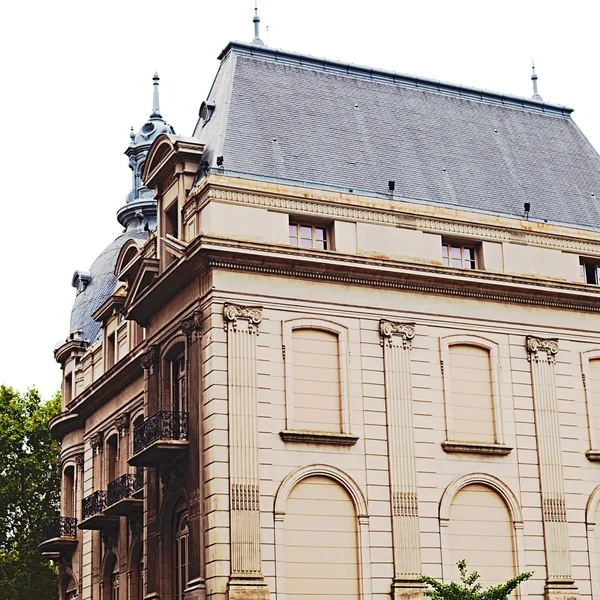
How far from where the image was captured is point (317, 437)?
1378 inches

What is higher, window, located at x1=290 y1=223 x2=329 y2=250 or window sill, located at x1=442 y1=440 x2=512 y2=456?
window, located at x1=290 y1=223 x2=329 y2=250

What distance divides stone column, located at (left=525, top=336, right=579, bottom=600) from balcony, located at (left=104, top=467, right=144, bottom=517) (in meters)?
13.3

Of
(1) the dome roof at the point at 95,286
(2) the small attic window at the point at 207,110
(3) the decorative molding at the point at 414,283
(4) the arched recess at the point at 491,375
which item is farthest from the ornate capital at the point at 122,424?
(4) the arched recess at the point at 491,375

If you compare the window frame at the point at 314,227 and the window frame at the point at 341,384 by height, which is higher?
the window frame at the point at 314,227

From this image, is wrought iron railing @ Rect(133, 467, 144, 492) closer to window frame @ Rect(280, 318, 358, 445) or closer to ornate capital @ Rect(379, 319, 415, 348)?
window frame @ Rect(280, 318, 358, 445)

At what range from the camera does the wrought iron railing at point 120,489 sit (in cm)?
4328

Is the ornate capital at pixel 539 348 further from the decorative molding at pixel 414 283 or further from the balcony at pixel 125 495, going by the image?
the balcony at pixel 125 495

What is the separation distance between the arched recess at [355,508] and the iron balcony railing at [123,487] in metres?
9.01

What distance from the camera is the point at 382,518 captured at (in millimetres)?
35406

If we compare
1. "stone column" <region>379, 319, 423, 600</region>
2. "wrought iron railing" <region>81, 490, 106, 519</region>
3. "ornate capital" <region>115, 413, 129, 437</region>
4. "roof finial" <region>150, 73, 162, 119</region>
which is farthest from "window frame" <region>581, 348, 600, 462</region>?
"roof finial" <region>150, 73, 162, 119</region>

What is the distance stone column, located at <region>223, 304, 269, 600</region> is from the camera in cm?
3297

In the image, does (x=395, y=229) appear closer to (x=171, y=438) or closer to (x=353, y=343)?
(x=353, y=343)

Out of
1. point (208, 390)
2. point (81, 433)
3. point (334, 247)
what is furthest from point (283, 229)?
point (81, 433)

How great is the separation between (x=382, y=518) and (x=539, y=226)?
11.3 m
